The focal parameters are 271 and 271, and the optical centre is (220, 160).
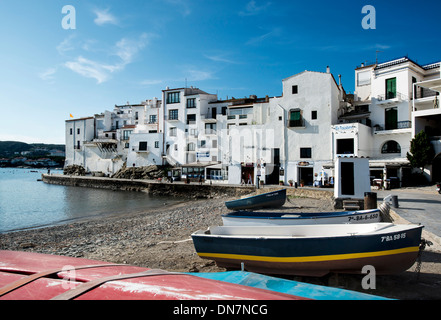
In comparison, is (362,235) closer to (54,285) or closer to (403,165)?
(54,285)

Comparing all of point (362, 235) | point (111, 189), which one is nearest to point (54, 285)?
point (362, 235)

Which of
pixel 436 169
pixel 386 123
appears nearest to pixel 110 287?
pixel 436 169

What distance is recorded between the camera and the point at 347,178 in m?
15.4

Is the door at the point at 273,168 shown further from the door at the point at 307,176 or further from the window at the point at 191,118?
the window at the point at 191,118

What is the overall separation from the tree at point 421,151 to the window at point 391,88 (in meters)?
6.38

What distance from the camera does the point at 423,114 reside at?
83.3 ft

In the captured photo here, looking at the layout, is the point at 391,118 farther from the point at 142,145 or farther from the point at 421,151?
the point at 142,145

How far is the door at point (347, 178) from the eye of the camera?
603 inches

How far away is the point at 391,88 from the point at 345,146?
322 inches

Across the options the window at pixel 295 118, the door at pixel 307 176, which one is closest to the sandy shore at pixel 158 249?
the door at pixel 307 176

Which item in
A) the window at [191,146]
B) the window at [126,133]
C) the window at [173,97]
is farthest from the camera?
the window at [126,133]

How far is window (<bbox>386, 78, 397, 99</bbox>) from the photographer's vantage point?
29.1 meters

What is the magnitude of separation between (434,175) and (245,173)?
19.6 metres

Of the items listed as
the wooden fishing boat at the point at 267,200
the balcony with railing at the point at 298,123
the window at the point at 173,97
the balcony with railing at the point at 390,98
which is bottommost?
the wooden fishing boat at the point at 267,200
